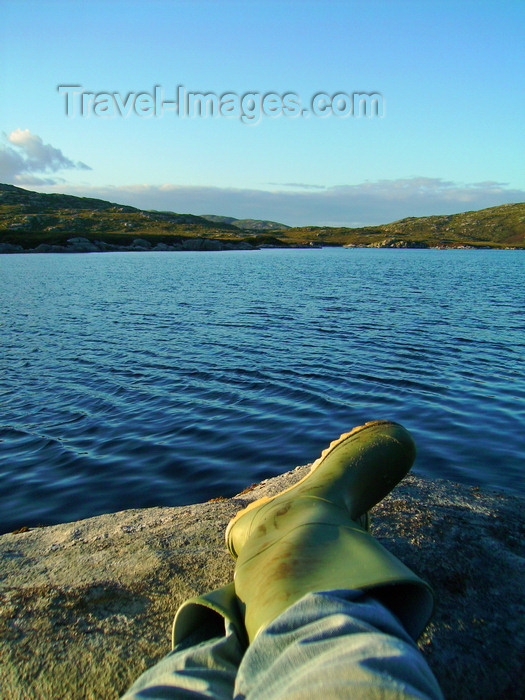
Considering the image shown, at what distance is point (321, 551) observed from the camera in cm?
240

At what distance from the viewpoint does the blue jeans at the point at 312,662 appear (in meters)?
1.47

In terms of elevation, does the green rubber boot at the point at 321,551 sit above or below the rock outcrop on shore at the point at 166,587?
above

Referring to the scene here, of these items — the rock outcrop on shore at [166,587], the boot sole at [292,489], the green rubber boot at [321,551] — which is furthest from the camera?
the boot sole at [292,489]

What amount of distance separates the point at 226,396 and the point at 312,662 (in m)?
10.2

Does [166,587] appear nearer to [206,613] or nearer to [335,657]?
[206,613]


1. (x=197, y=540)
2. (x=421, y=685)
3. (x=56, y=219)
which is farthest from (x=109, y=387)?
(x=56, y=219)

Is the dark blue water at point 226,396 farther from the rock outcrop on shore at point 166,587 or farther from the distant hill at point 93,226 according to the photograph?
the distant hill at point 93,226

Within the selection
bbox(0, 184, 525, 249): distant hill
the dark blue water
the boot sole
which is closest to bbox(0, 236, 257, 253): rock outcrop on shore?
bbox(0, 184, 525, 249): distant hill

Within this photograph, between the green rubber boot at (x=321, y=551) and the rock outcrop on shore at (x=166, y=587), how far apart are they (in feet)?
2.08

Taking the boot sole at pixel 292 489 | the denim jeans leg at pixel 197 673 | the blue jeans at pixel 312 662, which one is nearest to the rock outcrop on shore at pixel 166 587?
the boot sole at pixel 292 489

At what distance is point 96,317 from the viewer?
23656mm

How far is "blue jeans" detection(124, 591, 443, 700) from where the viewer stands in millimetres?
1472

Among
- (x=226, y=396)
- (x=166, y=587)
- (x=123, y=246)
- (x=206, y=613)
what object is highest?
(x=123, y=246)

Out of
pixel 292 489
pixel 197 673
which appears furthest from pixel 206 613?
pixel 292 489
